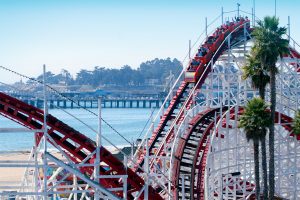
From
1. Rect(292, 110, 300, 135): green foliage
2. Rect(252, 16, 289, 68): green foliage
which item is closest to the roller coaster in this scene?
Rect(292, 110, 300, 135): green foliage

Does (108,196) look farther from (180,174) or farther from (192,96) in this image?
(192,96)

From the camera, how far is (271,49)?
3206 cm

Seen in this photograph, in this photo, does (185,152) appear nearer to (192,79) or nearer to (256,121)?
(256,121)

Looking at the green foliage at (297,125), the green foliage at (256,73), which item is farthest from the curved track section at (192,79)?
the green foliage at (297,125)

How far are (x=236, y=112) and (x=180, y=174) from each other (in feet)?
16.9

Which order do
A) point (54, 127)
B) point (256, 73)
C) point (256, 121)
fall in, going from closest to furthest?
point (54, 127)
point (256, 121)
point (256, 73)

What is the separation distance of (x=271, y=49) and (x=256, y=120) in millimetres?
4040

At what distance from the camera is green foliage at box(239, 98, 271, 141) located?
30938 mm

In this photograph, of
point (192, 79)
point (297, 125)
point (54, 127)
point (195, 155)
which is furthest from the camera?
point (192, 79)

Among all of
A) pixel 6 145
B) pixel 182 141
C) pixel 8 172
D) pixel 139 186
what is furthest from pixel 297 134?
pixel 6 145

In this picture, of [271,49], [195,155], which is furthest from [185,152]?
[271,49]

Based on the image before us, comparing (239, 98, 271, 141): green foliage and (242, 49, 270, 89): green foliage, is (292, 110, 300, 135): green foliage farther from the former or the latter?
(239, 98, 271, 141): green foliage

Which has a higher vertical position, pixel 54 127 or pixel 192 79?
pixel 192 79

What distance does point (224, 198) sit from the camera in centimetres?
3528
